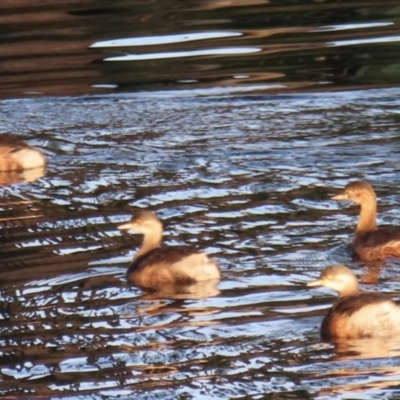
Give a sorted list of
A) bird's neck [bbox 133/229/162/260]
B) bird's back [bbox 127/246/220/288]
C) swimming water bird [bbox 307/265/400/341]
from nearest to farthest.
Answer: swimming water bird [bbox 307/265/400/341] → bird's back [bbox 127/246/220/288] → bird's neck [bbox 133/229/162/260]

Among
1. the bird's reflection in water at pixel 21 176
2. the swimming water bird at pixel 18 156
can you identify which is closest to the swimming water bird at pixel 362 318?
the bird's reflection in water at pixel 21 176

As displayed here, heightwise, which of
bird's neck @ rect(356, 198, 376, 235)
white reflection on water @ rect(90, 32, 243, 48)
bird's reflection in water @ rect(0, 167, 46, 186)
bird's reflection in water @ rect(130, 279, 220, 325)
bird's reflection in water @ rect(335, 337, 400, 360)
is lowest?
bird's reflection in water @ rect(335, 337, 400, 360)

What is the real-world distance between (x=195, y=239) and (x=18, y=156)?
11.6 feet

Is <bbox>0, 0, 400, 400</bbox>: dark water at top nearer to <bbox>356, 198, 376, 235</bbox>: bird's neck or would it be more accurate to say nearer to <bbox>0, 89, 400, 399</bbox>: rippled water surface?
<bbox>0, 89, 400, 399</bbox>: rippled water surface

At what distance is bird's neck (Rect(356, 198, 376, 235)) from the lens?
11.8 m

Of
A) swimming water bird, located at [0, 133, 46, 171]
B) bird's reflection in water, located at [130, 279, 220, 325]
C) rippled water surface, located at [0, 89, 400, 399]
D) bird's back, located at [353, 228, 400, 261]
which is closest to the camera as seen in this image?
rippled water surface, located at [0, 89, 400, 399]

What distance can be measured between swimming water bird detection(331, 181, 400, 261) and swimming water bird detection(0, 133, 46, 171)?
3810mm

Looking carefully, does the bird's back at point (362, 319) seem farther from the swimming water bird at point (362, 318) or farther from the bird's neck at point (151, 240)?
the bird's neck at point (151, 240)

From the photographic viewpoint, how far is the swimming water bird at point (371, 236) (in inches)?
453

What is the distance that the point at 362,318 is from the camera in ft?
31.3

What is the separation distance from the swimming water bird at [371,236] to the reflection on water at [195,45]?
5.85 m

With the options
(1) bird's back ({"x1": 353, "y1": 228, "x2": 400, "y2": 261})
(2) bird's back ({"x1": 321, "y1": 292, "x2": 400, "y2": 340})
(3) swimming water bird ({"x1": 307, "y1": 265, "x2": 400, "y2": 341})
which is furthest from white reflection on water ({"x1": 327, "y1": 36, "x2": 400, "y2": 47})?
(2) bird's back ({"x1": 321, "y1": 292, "x2": 400, "y2": 340})

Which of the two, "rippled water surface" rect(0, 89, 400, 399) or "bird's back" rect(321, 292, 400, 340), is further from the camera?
"bird's back" rect(321, 292, 400, 340)

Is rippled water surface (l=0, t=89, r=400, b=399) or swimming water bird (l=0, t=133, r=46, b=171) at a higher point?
swimming water bird (l=0, t=133, r=46, b=171)
